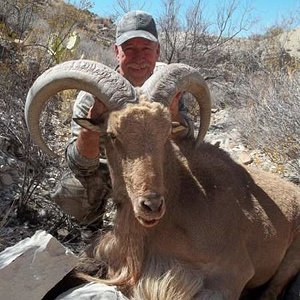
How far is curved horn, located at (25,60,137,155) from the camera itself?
3658 millimetres

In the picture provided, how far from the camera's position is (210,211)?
4.11 m

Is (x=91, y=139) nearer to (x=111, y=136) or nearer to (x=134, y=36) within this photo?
(x=111, y=136)

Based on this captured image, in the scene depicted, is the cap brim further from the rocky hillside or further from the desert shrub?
the desert shrub

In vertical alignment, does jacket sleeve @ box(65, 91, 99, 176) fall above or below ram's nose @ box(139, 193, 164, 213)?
above

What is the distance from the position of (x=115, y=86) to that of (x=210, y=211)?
3.63 ft

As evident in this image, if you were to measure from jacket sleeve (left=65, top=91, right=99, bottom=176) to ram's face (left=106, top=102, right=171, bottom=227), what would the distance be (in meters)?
0.81

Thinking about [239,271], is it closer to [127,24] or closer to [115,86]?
[115,86]

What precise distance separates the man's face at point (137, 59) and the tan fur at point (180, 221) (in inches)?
30.5

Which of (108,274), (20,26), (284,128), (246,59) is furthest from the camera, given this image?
(246,59)

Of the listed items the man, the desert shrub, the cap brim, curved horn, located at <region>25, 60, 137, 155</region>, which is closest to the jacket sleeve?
the man

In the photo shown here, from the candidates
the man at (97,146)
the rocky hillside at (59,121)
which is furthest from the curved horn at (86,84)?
the rocky hillside at (59,121)

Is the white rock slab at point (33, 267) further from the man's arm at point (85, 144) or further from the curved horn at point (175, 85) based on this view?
the curved horn at point (175, 85)

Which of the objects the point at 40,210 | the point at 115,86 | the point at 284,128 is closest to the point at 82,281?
the point at 115,86

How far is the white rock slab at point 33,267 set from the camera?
12.0ft
